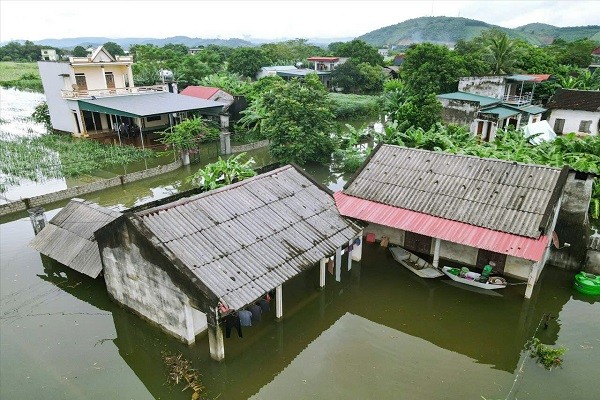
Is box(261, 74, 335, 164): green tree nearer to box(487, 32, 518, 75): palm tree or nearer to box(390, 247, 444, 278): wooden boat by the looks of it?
box(390, 247, 444, 278): wooden boat

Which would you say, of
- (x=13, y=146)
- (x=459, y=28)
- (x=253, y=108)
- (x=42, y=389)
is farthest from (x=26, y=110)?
(x=459, y=28)

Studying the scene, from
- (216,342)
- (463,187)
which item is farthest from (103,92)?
(463,187)

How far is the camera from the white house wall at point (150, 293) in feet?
33.8

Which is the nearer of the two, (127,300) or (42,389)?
(42,389)

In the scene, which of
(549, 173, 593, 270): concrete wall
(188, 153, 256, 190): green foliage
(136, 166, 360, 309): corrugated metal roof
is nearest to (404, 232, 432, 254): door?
(136, 166, 360, 309): corrugated metal roof

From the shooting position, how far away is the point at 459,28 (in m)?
196

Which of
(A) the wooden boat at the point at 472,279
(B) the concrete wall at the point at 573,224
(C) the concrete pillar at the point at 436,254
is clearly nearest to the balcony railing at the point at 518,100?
(B) the concrete wall at the point at 573,224

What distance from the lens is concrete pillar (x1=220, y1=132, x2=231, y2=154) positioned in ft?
96.1

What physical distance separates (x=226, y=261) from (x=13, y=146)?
26377 mm

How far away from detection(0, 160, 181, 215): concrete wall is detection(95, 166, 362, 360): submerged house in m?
10.5

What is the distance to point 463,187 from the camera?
1427cm

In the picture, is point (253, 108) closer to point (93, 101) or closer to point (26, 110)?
point (93, 101)

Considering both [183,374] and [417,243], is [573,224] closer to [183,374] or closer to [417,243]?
[417,243]

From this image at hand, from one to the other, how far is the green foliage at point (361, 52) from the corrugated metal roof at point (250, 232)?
180 feet
